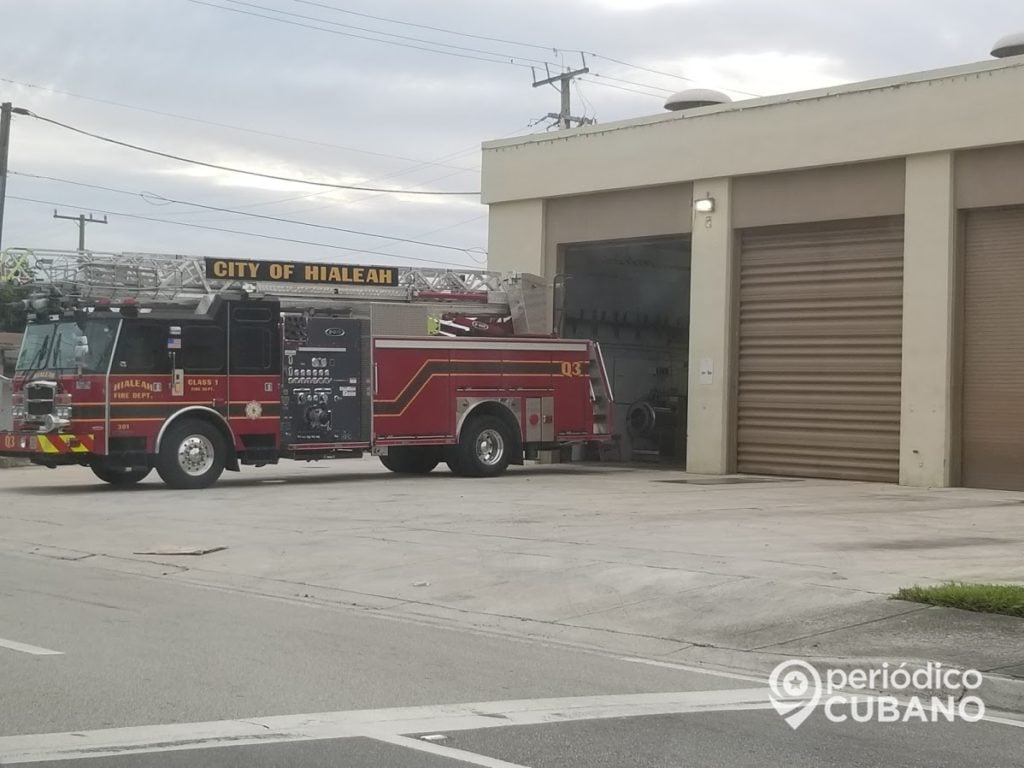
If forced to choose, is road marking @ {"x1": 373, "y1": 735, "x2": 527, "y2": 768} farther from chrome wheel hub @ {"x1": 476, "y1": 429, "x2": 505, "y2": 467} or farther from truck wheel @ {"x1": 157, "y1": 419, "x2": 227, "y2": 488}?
chrome wheel hub @ {"x1": 476, "y1": 429, "x2": 505, "y2": 467}

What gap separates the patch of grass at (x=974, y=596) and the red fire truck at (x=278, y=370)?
13.0 m

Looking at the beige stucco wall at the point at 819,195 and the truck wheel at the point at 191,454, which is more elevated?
the beige stucco wall at the point at 819,195

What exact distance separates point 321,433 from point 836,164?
977 centimetres

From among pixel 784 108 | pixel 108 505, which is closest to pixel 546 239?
pixel 784 108

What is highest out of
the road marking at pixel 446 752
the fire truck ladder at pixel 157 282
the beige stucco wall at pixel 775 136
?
the beige stucco wall at pixel 775 136

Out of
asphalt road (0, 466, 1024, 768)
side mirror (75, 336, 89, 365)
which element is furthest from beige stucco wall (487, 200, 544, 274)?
asphalt road (0, 466, 1024, 768)

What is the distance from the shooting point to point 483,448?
23.3 m

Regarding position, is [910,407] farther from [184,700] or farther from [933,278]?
[184,700]

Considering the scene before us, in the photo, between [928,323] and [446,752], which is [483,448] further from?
[446,752]

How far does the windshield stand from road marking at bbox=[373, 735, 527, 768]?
14.3 m

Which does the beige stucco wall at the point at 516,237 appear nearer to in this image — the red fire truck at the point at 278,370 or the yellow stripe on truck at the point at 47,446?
the red fire truck at the point at 278,370

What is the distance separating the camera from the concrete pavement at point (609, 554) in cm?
894

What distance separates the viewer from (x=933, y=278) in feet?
69.4

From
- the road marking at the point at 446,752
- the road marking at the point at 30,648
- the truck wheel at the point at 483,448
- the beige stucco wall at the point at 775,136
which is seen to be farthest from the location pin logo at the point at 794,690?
the truck wheel at the point at 483,448
